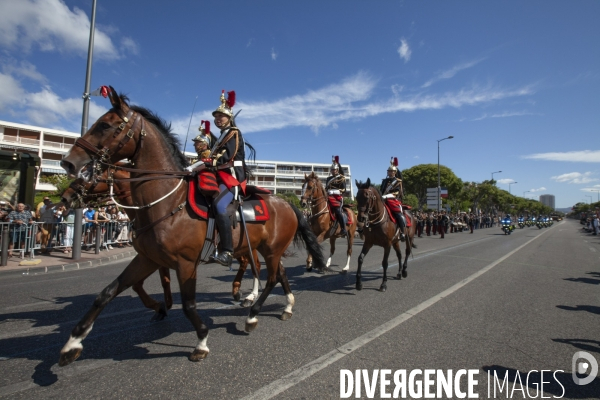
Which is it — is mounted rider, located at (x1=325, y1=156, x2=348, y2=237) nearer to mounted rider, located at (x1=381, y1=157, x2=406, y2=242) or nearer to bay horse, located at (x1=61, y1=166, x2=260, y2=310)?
mounted rider, located at (x1=381, y1=157, x2=406, y2=242)

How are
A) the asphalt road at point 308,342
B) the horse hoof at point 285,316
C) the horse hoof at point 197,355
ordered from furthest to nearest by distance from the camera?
1. the horse hoof at point 285,316
2. the horse hoof at point 197,355
3. the asphalt road at point 308,342

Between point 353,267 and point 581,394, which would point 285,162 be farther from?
point 581,394

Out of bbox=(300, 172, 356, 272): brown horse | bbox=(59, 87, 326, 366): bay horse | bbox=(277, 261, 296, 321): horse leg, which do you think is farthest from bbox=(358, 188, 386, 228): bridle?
bbox=(59, 87, 326, 366): bay horse

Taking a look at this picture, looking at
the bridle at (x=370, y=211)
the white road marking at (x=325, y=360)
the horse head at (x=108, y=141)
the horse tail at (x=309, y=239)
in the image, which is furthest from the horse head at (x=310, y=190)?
the horse head at (x=108, y=141)

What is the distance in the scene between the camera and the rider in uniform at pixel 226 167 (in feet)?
13.2

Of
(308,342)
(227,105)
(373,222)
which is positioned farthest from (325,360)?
(373,222)

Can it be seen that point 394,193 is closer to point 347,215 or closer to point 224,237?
point 347,215

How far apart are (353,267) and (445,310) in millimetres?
4631

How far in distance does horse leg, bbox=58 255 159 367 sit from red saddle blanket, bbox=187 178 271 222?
2.70 ft

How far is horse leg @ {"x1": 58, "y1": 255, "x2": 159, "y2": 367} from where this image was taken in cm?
313

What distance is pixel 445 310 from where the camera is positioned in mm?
5605

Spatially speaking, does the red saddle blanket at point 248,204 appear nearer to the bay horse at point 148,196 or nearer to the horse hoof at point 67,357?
the bay horse at point 148,196

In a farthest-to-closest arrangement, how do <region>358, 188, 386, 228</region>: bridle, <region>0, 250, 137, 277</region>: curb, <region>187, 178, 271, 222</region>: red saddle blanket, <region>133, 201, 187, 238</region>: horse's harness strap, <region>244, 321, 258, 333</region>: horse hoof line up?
<region>0, 250, 137, 277</region>: curb < <region>358, 188, 386, 228</region>: bridle < <region>244, 321, 258, 333</region>: horse hoof < <region>187, 178, 271, 222</region>: red saddle blanket < <region>133, 201, 187, 238</region>: horse's harness strap

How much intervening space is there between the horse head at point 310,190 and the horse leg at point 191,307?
220 inches
